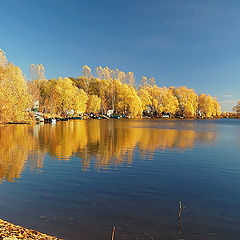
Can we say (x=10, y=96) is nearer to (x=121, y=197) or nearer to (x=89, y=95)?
(x=121, y=197)

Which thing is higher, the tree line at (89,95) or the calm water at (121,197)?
the tree line at (89,95)

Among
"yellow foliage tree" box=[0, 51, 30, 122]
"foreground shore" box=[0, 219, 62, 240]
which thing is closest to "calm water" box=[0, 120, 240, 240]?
"foreground shore" box=[0, 219, 62, 240]

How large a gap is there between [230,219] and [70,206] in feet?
22.4

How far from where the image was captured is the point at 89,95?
139750 mm

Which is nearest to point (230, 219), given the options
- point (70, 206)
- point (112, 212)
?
point (112, 212)

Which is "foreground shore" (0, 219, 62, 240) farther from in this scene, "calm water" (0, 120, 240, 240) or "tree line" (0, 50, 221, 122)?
"tree line" (0, 50, 221, 122)

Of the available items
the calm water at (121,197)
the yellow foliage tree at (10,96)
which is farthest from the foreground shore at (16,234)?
the yellow foliage tree at (10,96)

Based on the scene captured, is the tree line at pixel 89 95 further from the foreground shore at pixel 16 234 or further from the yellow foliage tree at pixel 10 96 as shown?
the foreground shore at pixel 16 234

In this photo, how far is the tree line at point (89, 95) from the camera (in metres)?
58.2

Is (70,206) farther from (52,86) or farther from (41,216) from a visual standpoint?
(52,86)

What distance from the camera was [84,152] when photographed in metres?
25.2

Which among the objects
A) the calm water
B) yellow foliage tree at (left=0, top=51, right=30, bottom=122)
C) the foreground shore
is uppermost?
yellow foliage tree at (left=0, top=51, right=30, bottom=122)

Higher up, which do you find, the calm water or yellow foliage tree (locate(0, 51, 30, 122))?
yellow foliage tree (locate(0, 51, 30, 122))

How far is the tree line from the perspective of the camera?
2290 inches
